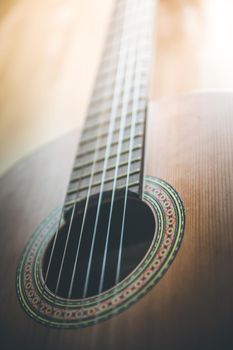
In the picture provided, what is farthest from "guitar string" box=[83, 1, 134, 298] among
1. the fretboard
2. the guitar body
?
the guitar body

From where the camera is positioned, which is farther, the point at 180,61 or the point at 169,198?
the point at 180,61

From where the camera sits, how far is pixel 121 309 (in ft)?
1.96

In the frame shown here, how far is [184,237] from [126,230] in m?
0.17

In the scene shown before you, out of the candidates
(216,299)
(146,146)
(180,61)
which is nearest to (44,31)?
(180,61)

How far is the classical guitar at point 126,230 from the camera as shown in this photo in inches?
22.5

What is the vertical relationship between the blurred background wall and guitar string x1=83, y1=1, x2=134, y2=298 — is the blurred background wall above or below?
above

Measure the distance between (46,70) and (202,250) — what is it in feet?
3.88

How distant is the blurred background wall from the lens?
46.3 inches

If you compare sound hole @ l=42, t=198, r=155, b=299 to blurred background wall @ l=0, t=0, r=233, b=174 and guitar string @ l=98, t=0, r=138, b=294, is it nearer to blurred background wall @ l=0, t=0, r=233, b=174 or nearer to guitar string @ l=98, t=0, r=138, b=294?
guitar string @ l=98, t=0, r=138, b=294

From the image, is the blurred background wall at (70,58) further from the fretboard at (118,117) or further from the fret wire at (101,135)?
the fret wire at (101,135)

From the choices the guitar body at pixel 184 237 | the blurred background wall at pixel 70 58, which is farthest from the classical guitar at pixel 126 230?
the blurred background wall at pixel 70 58

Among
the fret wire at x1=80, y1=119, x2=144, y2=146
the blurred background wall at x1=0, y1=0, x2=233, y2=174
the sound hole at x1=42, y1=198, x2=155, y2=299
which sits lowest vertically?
the sound hole at x1=42, y1=198, x2=155, y2=299

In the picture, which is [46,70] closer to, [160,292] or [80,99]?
[80,99]

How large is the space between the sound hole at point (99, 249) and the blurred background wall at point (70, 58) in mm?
459
